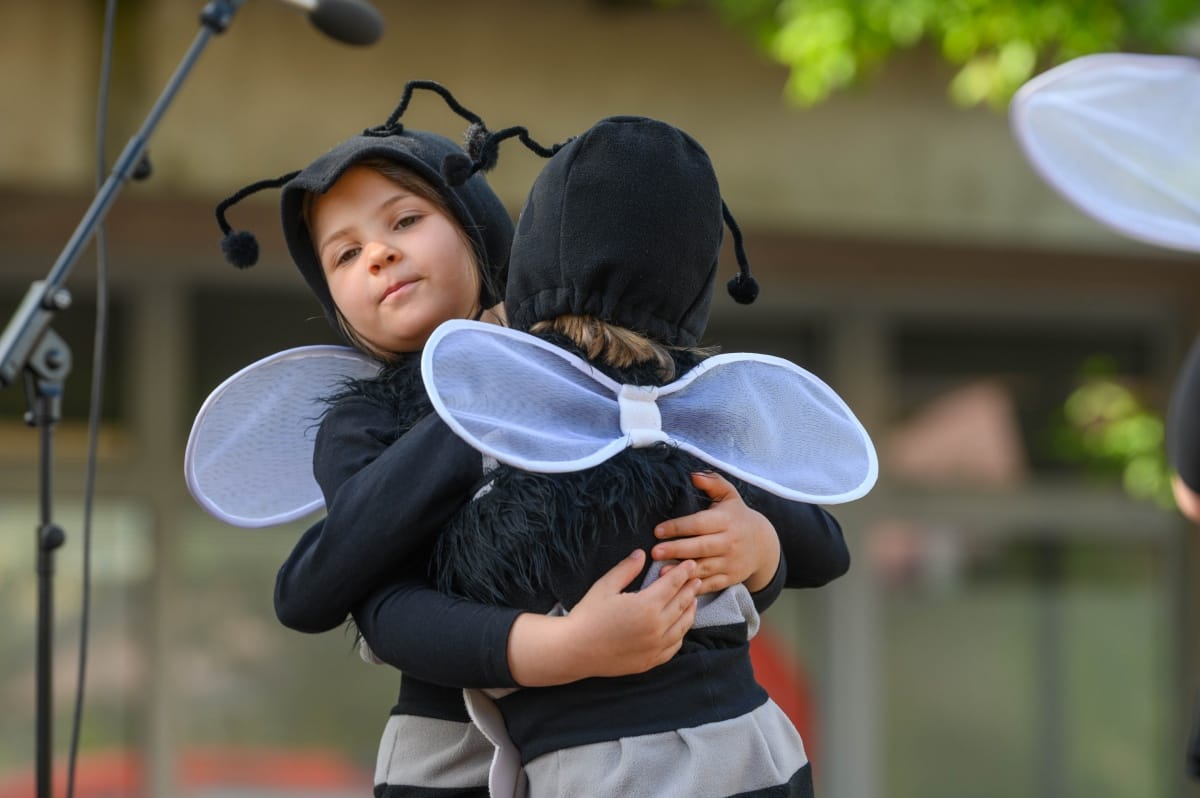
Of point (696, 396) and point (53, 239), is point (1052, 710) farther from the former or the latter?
point (696, 396)

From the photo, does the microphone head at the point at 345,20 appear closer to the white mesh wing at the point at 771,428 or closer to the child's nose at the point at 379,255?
the child's nose at the point at 379,255

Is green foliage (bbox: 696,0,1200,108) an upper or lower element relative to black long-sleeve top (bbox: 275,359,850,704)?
upper

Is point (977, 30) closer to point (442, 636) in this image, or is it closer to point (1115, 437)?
point (1115, 437)

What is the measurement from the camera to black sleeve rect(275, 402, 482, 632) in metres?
1.50

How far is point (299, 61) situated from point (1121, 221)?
358cm

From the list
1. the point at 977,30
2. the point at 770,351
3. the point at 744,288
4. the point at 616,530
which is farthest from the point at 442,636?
the point at 770,351

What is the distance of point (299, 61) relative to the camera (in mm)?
5129

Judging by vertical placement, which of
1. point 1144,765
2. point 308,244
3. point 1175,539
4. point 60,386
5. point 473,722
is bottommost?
point 1144,765

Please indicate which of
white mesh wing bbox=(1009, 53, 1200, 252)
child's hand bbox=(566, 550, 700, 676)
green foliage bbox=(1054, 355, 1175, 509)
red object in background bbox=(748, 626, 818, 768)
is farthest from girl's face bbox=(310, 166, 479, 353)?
red object in background bbox=(748, 626, 818, 768)

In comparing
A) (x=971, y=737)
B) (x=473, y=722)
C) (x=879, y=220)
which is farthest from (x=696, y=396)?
(x=971, y=737)

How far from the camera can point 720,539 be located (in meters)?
1.56

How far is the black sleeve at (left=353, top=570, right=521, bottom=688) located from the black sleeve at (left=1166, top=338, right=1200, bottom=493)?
103 centimetres

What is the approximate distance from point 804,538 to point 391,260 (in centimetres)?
54

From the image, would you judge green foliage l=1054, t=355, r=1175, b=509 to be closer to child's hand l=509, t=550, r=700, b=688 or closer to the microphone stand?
the microphone stand
